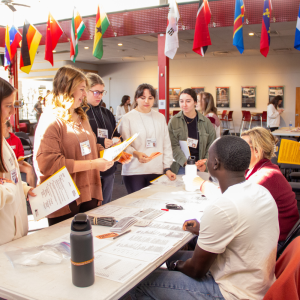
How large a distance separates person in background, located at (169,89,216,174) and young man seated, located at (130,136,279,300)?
5.70 ft

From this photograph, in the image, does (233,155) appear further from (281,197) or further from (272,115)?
(272,115)

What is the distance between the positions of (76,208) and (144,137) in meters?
1.07

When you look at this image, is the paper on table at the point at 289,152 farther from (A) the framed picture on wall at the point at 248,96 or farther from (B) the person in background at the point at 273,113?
(A) the framed picture on wall at the point at 248,96

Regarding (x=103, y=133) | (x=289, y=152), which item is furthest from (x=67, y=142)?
(x=289, y=152)

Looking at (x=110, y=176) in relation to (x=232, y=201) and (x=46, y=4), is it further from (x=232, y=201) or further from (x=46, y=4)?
(x=46, y=4)

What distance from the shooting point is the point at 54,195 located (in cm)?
160

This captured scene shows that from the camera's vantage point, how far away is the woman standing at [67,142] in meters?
1.82

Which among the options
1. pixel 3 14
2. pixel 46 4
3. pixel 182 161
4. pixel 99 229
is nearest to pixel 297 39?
pixel 182 161

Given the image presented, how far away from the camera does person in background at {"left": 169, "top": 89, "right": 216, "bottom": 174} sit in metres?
3.10

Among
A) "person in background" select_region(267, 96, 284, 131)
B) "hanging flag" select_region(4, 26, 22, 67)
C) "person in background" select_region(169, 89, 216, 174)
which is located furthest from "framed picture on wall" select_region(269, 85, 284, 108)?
"person in background" select_region(169, 89, 216, 174)

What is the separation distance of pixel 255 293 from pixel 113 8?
7165 millimetres

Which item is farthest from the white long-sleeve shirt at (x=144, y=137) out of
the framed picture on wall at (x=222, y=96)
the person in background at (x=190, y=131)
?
the framed picture on wall at (x=222, y=96)

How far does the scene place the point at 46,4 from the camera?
7633 mm

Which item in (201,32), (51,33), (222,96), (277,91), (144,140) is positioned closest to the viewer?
(144,140)
